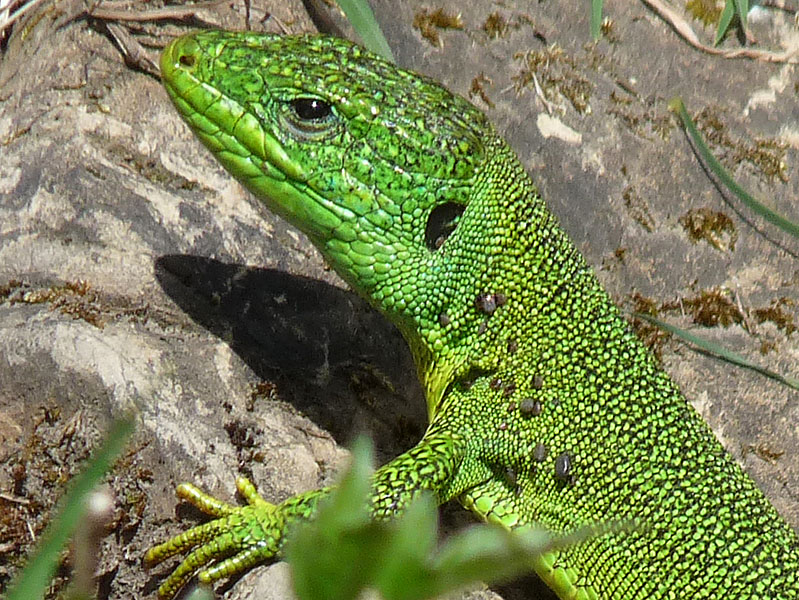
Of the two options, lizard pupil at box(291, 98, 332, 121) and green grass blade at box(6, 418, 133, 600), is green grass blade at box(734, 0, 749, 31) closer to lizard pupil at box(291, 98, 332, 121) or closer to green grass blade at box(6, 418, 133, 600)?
lizard pupil at box(291, 98, 332, 121)

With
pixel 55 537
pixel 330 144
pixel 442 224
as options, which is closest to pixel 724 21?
pixel 442 224

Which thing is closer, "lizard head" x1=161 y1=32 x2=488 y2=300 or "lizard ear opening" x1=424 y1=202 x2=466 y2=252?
"lizard head" x1=161 y1=32 x2=488 y2=300

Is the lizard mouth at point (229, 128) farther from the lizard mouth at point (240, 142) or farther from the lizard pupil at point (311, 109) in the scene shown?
the lizard pupil at point (311, 109)

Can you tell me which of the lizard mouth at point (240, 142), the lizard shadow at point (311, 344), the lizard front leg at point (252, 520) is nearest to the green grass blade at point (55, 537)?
the lizard front leg at point (252, 520)

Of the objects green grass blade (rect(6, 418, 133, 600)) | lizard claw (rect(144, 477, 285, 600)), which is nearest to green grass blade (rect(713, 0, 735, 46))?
lizard claw (rect(144, 477, 285, 600))

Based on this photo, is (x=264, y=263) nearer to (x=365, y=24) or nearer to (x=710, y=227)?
(x=365, y=24)
